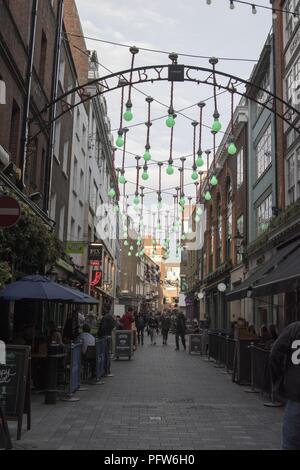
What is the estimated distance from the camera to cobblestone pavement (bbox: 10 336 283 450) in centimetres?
722

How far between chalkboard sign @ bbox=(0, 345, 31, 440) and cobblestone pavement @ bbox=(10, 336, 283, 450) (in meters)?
0.40

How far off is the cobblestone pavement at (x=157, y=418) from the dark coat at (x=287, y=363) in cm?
256

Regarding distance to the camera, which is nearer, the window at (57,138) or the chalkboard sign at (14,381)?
the chalkboard sign at (14,381)

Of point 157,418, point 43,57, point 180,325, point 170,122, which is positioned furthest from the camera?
point 180,325

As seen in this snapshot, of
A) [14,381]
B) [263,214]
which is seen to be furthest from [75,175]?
[14,381]

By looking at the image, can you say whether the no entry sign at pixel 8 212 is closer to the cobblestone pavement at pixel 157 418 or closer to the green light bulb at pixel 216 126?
the cobblestone pavement at pixel 157 418

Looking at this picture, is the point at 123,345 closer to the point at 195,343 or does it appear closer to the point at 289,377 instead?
the point at 195,343

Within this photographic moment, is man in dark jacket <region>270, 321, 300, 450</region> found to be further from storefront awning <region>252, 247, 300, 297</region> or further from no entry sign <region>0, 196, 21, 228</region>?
storefront awning <region>252, 247, 300, 297</region>

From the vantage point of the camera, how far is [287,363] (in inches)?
192

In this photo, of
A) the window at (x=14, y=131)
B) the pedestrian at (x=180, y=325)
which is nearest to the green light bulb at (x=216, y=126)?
the window at (x=14, y=131)

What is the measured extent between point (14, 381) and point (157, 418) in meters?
2.67

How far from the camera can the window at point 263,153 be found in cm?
2347
